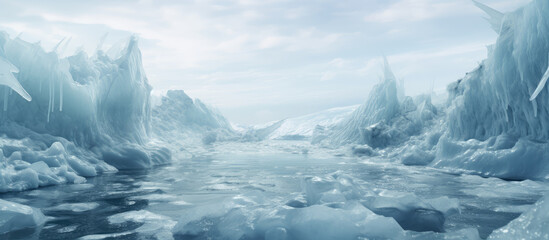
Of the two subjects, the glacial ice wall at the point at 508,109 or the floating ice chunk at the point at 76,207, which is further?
the glacial ice wall at the point at 508,109

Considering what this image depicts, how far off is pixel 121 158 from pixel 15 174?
4778 mm

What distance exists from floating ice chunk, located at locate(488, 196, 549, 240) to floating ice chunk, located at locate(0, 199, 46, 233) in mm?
5509

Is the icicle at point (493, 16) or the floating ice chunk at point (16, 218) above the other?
the icicle at point (493, 16)

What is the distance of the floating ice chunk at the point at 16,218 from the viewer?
4.52 meters

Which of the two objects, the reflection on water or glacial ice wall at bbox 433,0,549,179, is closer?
the reflection on water

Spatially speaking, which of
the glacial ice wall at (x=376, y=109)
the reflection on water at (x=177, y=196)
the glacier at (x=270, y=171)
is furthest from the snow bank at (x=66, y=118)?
the glacial ice wall at (x=376, y=109)

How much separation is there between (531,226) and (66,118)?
1266 cm

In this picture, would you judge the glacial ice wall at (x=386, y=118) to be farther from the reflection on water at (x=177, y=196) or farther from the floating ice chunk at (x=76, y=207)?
the floating ice chunk at (x=76, y=207)

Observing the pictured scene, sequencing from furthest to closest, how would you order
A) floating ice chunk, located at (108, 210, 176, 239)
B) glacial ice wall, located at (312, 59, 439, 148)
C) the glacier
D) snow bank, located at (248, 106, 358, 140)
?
snow bank, located at (248, 106, 358, 140), glacial ice wall, located at (312, 59, 439, 148), floating ice chunk, located at (108, 210, 176, 239), the glacier

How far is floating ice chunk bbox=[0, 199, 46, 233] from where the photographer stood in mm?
4516

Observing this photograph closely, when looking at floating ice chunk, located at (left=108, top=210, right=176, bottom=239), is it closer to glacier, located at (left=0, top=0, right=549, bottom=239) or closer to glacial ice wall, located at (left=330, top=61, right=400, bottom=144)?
glacier, located at (left=0, top=0, right=549, bottom=239)

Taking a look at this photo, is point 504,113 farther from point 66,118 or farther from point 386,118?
point 66,118

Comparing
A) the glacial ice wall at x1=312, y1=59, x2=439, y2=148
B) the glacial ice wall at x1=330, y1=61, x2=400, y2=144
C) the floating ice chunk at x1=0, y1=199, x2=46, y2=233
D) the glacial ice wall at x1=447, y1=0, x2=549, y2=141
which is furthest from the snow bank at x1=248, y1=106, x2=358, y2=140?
the floating ice chunk at x1=0, y1=199, x2=46, y2=233

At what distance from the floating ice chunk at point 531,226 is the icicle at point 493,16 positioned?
10315mm
